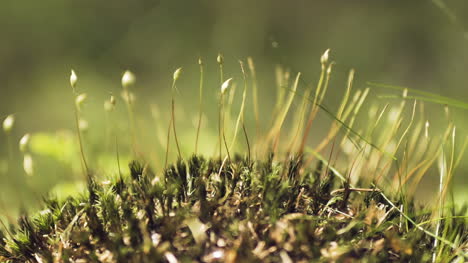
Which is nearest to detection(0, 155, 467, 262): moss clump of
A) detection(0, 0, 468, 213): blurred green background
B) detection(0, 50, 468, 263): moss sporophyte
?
detection(0, 50, 468, 263): moss sporophyte

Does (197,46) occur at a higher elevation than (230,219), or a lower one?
lower

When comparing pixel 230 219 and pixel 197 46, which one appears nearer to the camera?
pixel 230 219

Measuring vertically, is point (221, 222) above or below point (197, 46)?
above

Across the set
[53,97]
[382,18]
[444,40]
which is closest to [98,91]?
[53,97]

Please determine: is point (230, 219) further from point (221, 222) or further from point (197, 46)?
point (197, 46)

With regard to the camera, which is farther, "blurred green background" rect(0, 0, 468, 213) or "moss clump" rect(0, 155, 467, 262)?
"blurred green background" rect(0, 0, 468, 213)

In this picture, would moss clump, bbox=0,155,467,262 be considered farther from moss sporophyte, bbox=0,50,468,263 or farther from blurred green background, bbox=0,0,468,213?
blurred green background, bbox=0,0,468,213

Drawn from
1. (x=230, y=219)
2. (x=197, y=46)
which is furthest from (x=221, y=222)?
(x=197, y=46)
